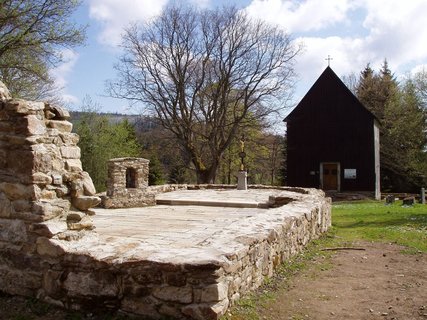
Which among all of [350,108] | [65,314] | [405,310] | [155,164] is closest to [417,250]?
[405,310]

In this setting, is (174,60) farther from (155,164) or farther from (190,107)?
(155,164)

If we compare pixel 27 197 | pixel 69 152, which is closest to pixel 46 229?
pixel 27 197

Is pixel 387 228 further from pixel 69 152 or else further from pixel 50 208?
pixel 50 208

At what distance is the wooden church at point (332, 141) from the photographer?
29.7m

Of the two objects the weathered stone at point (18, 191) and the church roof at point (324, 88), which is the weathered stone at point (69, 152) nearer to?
the weathered stone at point (18, 191)

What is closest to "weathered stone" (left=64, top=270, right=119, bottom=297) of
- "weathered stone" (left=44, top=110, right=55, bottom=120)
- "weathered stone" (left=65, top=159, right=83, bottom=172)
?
"weathered stone" (left=65, top=159, right=83, bottom=172)

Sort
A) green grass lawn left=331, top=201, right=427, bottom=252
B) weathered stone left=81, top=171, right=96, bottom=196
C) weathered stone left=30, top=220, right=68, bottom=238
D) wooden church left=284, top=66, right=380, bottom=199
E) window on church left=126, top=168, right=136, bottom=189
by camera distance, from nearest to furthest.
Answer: weathered stone left=30, top=220, right=68, bottom=238
weathered stone left=81, top=171, right=96, bottom=196
green grass lawn left=331, top=201, right=427, bottom=252
window on church left=126, top=168, right=136, bottom=189
wooden church left=284, top=66, right=380, bottom=199

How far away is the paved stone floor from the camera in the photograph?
15.3 feet

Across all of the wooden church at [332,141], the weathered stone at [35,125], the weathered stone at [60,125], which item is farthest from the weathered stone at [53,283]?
the wooden church at [332,141]

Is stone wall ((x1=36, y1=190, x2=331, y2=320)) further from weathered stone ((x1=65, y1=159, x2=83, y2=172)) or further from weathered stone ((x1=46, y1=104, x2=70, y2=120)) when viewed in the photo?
weathered stone ((x1=46, y1=104, x2=70, y2=120))

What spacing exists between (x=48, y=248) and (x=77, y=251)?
1.22 feet

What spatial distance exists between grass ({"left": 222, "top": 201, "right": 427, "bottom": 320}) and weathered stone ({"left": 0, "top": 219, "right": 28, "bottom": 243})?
253 cm

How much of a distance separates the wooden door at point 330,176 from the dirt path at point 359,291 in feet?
73.4

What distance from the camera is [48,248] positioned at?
4.82 m
